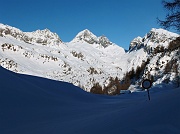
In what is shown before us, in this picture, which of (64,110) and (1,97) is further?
(64,110)

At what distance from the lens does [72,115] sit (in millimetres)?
11086

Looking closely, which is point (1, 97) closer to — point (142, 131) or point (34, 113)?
→ point (34, 113)

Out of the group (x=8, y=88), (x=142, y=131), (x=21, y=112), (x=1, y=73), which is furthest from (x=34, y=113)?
(x=142, y=131)

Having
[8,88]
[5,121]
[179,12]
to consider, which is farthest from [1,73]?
[179,12]

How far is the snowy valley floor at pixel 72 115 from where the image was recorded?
18.2 ft

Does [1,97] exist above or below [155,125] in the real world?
above

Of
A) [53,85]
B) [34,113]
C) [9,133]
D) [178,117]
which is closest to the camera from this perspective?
[178,117]

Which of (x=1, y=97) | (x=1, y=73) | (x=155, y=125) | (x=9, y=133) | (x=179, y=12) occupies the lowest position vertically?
(x=9, y=133)

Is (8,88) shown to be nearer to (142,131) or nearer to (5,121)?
(5,121)

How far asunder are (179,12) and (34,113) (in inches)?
326

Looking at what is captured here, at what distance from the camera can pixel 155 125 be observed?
208 inches

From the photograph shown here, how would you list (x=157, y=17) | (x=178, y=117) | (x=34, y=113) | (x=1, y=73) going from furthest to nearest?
(x=1, y=73) → (x=34, y=113) → (x=157, y=17) → (x=178, y=117)

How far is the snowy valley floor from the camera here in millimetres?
5543

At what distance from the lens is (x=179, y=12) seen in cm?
988
